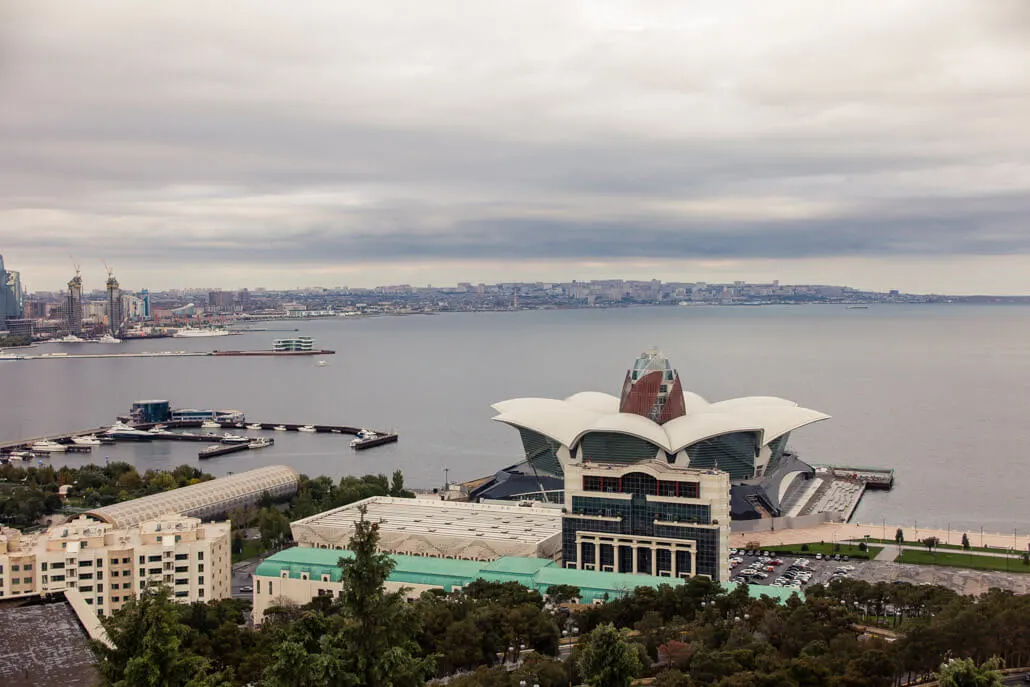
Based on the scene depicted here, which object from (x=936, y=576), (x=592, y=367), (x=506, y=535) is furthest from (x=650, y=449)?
(x=592, y=367)

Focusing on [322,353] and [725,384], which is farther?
[322,353]

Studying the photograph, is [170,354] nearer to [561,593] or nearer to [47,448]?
[47,448]

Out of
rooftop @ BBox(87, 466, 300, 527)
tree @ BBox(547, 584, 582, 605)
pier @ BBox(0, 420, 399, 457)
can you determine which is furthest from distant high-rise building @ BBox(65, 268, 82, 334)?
tree @ BBox(547, 584, 582, 605)

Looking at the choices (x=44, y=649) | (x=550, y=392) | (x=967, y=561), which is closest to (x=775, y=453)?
(x=967, y=561)

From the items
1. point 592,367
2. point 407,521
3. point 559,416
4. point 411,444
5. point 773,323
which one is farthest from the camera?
point 773,323

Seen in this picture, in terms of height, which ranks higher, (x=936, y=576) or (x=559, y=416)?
(x=559, y=416)

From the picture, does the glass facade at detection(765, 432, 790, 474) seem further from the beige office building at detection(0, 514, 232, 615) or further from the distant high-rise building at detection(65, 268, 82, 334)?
the distant high-rise building at detection(65, 268, 82, 334)

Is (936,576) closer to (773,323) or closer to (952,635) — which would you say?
(952,635)

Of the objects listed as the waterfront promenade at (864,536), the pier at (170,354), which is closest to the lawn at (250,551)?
the waterfront promenade at (864,536)
